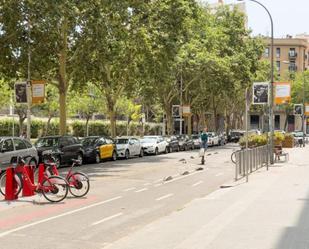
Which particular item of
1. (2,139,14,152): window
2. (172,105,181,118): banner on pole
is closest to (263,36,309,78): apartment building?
(172,105,181,118): banner on pole

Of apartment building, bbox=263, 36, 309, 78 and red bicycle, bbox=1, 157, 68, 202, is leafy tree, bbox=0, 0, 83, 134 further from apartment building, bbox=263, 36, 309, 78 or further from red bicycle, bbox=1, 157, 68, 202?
apartment building, bbox=263, 36, 309, 78

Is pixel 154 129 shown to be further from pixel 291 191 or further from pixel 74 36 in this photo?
pixel 291 191

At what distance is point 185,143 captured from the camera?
48.8 meters

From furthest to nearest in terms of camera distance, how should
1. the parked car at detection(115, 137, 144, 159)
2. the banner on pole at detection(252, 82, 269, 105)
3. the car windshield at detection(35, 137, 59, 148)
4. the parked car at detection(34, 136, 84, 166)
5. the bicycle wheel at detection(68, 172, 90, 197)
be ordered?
the parked car at detection(115, 137, 144, 159) < the car windshield at detection(35, 137, 59, 148) < the parked car at detection(34, 136, 84, 166) < the banner on pole at detection(252, 82, 269, 105) < the bicycle wheel at detection(68, 172, 90, 197)

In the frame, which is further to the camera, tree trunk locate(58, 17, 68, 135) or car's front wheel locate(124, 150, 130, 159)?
car's front wheel locate(124, 150, 130, 159)

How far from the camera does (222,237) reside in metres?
8.53

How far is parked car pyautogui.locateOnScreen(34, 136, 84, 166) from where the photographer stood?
1050 inches

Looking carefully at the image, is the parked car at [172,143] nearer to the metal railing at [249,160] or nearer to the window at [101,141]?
the window at [101,141]

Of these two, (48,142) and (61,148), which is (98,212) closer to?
(61,148)

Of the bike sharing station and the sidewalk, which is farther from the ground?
the bike sharing station

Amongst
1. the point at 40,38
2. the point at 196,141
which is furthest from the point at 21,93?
the point at 196,141

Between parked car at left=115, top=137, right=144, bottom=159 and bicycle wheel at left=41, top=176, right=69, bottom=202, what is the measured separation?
68.9 feet

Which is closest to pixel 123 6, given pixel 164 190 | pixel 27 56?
pixel 27 56

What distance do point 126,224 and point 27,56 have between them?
780 inches
